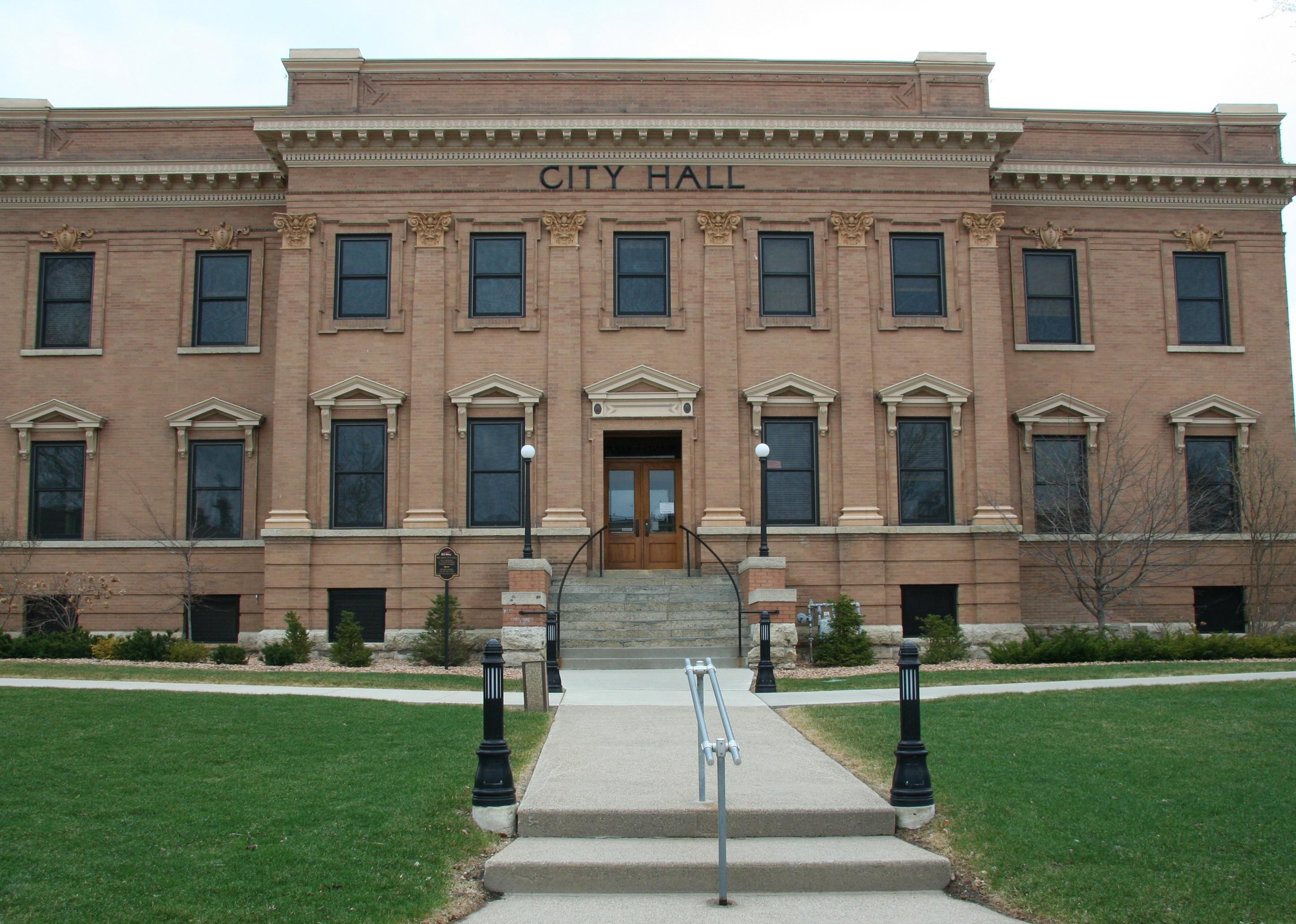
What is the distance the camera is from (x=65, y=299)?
25953 millimetres

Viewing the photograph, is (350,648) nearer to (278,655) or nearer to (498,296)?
(278,655)

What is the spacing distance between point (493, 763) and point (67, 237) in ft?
72.9

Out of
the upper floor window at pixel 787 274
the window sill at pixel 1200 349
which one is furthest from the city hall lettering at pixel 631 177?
the window sill at pixel 1200 349

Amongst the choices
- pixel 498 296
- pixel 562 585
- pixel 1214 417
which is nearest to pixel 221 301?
pixel 498 296

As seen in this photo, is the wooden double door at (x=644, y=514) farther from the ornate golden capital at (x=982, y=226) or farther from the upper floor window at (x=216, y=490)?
the upper floor window at (x=216, y=490)

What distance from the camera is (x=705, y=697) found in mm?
15234

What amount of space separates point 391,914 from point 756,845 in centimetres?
272

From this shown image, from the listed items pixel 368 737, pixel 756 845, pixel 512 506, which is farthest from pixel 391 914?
pixel 512 506

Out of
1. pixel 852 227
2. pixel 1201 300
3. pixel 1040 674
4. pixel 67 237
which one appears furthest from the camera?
pixel 1201 300

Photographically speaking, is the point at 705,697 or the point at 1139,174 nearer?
the point at 705,697

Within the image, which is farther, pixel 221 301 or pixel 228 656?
pixel 221 301

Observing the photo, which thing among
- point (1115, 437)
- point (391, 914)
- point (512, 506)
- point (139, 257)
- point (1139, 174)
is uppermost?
point (1139, 174)

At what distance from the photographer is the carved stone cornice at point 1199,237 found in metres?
26.3

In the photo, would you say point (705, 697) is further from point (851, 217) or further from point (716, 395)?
point (851, 217)
